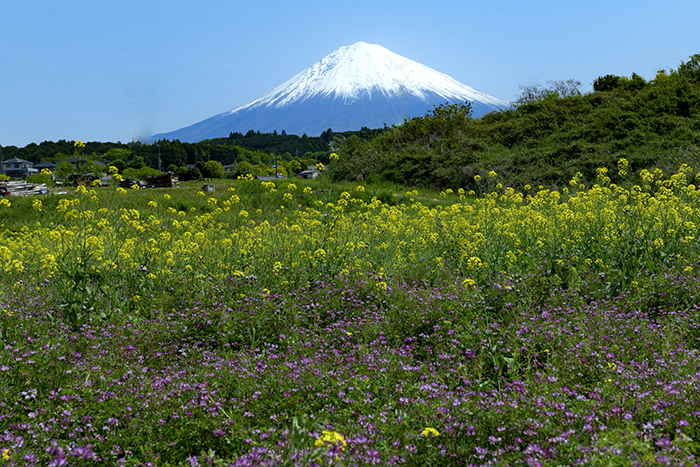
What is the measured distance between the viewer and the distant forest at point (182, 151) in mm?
125375

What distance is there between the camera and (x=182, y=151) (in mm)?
129375

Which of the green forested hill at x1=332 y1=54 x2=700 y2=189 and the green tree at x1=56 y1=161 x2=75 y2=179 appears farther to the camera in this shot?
the green forested hill at x1=332 y1=54 x2=700 y2=189

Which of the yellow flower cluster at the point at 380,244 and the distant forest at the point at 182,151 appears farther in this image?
the distant forest at the point at 182,151

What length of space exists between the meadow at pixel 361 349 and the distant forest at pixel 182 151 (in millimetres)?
106740

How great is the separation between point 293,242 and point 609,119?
747 inches

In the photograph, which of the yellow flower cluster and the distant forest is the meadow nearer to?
the yellow flower cluster

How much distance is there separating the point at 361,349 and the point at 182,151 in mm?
137441

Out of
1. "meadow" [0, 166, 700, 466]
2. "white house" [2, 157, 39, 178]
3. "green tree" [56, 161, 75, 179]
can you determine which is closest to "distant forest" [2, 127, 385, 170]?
"white house" [2, 157, 39, 178]

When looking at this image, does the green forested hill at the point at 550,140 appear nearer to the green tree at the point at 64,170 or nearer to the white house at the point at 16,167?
the green tree at the point at 64,170

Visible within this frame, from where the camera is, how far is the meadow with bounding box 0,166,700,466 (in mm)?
2266

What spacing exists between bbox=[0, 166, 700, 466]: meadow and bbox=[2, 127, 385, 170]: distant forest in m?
107

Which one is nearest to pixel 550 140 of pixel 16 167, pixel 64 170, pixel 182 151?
pixel 64 170

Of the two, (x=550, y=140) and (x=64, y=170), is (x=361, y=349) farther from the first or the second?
(x=64, y=170)

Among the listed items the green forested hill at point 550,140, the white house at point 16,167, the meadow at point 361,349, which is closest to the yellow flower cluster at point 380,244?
the meadow at point 361,349
